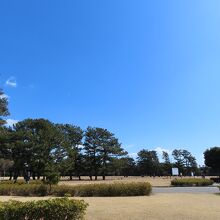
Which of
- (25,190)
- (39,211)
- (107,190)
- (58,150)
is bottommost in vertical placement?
(39,211)

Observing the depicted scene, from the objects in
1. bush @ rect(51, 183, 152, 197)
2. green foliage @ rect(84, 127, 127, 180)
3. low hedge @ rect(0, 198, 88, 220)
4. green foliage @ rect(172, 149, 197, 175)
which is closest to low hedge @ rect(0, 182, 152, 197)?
bush @ rect(51, 183, 152, 197)

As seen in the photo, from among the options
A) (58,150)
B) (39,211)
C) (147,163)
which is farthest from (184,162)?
(39,211)

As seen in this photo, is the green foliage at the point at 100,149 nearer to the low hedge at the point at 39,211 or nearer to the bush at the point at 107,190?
the bush at the point at 107,190

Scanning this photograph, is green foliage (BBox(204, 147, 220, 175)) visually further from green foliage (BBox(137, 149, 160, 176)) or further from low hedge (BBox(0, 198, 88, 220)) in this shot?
low hedge (BBox(0, 198, 88, 220))

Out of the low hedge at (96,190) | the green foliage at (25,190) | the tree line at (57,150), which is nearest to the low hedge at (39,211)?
the low hedge at (96,190)

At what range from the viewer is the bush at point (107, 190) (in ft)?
96.2

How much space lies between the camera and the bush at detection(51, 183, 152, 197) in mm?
29328

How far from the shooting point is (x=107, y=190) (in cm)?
2977

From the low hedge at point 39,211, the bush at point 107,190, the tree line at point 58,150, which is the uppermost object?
the tree line at point 58,150

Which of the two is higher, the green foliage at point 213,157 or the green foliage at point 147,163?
the green foliage at point 147,163

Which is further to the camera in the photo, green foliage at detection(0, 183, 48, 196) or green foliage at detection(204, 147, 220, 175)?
green foliage at detection(204, 147, 220, 175)

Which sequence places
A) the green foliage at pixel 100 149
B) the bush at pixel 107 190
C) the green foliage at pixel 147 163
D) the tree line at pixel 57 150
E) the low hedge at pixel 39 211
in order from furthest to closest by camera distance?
the green foliage at pixel 147 163 → the green foliage at pixel 100 149 → the tree line at pixel 57 150 → the bush at pixel 107 190 → the low hedge at pixel 39 211

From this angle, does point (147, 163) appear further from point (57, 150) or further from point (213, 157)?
point (57, 150)

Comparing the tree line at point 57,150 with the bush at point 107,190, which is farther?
the tree line at point 57,150
